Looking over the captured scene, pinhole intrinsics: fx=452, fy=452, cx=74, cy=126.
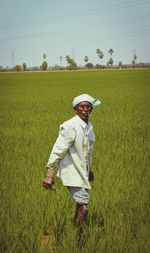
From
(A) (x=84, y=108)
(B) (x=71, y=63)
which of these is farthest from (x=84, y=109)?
(B) (x=71, y=63)

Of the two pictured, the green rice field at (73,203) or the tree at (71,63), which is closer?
the green rice field at (73,203)

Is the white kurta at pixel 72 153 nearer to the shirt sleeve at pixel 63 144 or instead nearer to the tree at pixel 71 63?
the shirt sleeve at pixel 63 144

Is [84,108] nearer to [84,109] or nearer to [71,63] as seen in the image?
[84,109]

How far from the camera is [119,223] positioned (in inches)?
123

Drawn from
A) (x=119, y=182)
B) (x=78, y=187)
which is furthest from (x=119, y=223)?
(x=119, y=182)

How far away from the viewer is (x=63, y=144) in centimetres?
278

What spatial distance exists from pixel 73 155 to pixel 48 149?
334cm

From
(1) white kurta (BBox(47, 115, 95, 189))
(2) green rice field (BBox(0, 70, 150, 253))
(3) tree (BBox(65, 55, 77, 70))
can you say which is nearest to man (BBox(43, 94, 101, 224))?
(1) white kurta (BBox(47, 115, 95, 189))

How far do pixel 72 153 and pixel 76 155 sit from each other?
0.03 metres

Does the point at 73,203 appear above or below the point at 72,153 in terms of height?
below

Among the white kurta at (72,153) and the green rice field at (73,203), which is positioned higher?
the white kurta at (72,153)

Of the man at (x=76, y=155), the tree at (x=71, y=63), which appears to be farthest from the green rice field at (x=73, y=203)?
the tree at (x=71, y=63)

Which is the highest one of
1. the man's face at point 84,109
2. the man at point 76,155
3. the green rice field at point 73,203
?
the man's face at point 84,109

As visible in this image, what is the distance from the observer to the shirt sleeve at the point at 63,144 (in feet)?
9.05
